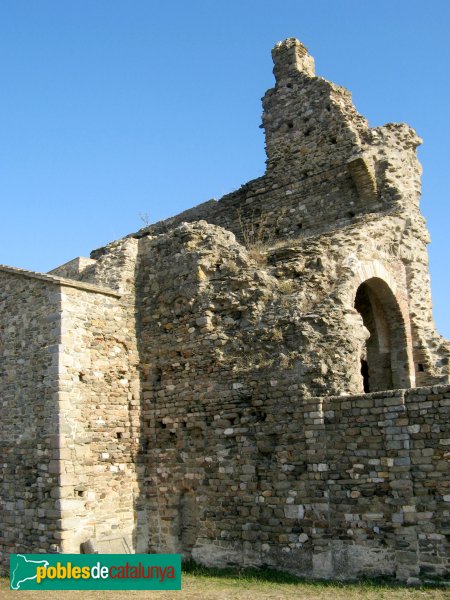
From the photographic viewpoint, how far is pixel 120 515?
10.9 m

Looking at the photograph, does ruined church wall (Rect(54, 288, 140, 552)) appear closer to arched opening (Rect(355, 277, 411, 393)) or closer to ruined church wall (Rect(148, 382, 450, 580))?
ruined church wall (Rect(148, 382, 450, 580))

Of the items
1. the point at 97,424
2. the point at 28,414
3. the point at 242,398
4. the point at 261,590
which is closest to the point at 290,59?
the point at 242,398

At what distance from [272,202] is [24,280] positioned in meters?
6.10

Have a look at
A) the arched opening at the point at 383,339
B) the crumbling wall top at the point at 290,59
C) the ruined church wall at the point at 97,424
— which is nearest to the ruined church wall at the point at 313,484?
the ruined church wall at the point at 97,424

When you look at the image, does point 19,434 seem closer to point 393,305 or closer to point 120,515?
point 120,515

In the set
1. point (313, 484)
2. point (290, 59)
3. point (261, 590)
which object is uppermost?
point (290, 59)

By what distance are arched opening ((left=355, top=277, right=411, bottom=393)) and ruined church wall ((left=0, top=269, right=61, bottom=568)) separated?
5835 millimetres

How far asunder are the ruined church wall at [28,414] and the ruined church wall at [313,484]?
1945mm

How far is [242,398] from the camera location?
10.2 metres

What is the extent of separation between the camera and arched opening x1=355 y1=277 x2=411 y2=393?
1244cm

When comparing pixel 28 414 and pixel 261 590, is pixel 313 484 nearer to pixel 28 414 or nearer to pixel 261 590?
pixel 261 590

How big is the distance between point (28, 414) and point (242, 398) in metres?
3.70

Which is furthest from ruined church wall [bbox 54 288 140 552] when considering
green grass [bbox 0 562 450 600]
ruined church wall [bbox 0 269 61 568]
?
green grass [bbox 0 562 450 600]

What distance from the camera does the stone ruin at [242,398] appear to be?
8.66 metres
